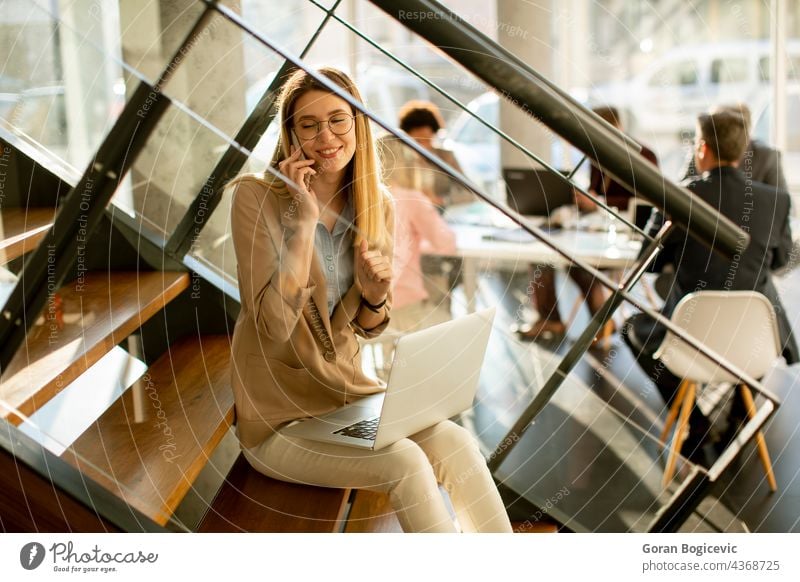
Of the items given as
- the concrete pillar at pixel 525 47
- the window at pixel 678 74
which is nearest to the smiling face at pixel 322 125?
the concrete pillar at pixel 525 47

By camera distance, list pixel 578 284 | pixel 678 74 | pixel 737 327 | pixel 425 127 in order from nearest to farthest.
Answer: pixel 737 327 → pixel 425 127 → pixel 578 284 → pixel 678 74

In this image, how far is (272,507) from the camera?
1.34m

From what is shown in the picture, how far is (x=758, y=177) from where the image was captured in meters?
2.86

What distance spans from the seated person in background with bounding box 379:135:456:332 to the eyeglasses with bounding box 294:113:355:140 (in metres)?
0.17

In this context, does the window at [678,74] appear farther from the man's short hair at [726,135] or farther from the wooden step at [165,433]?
the wooden step at [165,433]

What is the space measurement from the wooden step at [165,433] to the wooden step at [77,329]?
0.35 feet

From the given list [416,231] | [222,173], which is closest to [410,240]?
[416,231]

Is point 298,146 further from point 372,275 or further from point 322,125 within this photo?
point 372,275

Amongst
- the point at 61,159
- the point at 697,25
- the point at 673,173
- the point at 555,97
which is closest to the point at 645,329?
the point at 555,97

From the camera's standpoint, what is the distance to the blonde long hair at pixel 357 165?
1262 millimetres

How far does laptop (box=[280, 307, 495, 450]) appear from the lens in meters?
1.23

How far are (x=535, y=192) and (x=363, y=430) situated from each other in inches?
83.8

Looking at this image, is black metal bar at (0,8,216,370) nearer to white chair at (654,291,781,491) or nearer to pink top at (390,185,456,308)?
pink top at (390,185,456,308)

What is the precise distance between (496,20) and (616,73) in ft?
8.03
